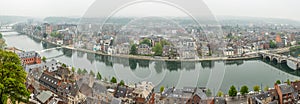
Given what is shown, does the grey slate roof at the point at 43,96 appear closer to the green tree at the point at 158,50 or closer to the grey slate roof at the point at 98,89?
the grey slate roof at the point at 98,89

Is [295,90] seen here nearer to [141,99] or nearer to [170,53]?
[141,99]

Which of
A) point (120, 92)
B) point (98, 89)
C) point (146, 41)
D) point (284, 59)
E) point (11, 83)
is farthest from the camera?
point (146, 41)

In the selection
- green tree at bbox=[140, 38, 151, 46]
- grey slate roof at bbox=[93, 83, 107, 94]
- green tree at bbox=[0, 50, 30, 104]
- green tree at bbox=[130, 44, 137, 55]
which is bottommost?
green tree at bbox=[130, 44, 137, 55]

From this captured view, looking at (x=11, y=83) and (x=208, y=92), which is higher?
(x=11, y=83)

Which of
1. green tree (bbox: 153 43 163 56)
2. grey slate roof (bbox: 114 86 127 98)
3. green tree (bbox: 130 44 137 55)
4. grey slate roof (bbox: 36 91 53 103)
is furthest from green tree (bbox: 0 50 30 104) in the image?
green tree (bbox: 153 43 163 56)

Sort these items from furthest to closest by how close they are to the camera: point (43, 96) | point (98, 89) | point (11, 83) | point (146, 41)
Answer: point (146, 41), point (98, 89), point (43, 96), point (11, 83)

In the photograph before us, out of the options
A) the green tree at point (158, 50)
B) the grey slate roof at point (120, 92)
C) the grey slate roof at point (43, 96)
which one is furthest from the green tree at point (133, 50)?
the grey slate roof at point (43, 96)

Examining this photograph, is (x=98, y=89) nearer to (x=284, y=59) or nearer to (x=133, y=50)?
(x=133, y=50)

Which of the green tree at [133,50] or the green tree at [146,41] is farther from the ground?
the green tree at [146,41]

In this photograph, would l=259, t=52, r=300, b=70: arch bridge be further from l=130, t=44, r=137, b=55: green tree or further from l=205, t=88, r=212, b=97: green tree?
l=205, t=88, r=212, b=97: green tree

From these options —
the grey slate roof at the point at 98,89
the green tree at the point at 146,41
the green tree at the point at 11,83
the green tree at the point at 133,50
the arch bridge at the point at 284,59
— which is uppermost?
the green tree at the point at 11,83

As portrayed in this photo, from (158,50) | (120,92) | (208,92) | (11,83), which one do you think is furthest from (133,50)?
(11,83)
